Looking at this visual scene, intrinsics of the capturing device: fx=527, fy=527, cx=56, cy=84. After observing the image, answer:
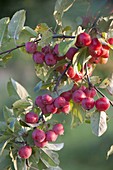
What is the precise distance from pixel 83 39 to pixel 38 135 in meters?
0.19

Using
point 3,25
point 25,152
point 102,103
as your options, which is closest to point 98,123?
point 102,103

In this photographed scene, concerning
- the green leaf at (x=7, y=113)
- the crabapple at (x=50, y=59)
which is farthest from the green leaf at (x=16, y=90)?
the crabapple at (x=50, y=59)

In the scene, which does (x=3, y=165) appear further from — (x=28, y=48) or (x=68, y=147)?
(x=68, y=147)

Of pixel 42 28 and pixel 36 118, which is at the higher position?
pixel 42 28

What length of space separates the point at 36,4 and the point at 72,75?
3226mm

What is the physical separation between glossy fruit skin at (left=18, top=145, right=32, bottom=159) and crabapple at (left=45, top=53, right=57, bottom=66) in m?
0.16

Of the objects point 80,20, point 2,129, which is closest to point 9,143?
point 2,129

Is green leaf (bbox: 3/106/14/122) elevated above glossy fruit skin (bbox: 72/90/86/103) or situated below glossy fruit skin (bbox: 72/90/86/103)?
below

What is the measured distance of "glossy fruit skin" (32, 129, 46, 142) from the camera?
0.93 m

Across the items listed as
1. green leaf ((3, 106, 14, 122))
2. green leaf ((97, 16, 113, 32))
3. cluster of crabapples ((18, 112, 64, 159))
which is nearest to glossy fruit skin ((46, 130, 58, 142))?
cluster of crabapples ((18, 112, 64, 159))

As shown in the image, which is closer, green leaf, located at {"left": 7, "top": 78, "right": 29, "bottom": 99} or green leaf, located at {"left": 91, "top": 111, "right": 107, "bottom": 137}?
green leaf, located at {"left": 91, "top": 111, "right": 107, "bottom": 137}

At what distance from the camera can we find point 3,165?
0.99 m

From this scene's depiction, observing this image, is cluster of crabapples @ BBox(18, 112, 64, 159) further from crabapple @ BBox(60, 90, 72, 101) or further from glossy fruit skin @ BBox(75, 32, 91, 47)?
glossy fruit skin @ BBox(75, 32, 91, 47)

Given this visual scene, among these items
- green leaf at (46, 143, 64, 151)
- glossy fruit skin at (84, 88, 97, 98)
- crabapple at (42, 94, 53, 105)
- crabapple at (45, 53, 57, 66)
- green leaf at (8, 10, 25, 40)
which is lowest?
green leaf at (46, 143, 64, 151)
